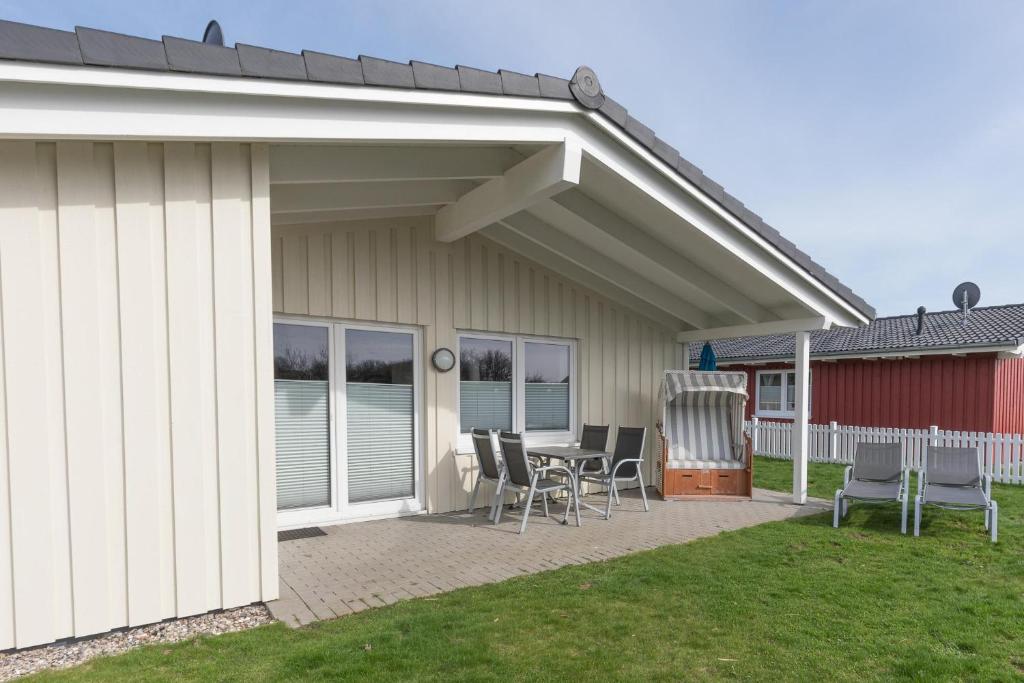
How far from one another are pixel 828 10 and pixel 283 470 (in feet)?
33.0

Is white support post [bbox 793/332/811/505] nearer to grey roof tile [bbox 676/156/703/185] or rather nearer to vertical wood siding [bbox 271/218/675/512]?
vertical wood siding [bbox 271/218/675/512]

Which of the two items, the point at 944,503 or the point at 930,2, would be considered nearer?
the point at 944,503

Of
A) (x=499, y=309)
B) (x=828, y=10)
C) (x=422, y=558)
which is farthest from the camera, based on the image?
(x=828, y=10)

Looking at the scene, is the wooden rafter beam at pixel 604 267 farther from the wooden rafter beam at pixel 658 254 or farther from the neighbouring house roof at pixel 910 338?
the neighbouring house roof at pixel 910 338

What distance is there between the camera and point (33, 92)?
2.81m

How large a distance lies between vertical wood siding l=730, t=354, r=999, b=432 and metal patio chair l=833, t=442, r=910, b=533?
6.60 metres

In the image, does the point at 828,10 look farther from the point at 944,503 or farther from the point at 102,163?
the point at 102,163

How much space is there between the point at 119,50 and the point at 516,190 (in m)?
2.96

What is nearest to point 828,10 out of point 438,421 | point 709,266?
point 709,266

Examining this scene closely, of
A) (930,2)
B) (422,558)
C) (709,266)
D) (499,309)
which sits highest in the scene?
(930,2)

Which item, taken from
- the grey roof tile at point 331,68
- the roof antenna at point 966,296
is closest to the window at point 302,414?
the grey roof tile at point 331,68

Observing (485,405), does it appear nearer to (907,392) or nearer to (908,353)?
(908,353)

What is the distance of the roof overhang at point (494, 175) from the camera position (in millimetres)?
3000

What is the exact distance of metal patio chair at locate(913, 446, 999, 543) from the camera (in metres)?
5.95
